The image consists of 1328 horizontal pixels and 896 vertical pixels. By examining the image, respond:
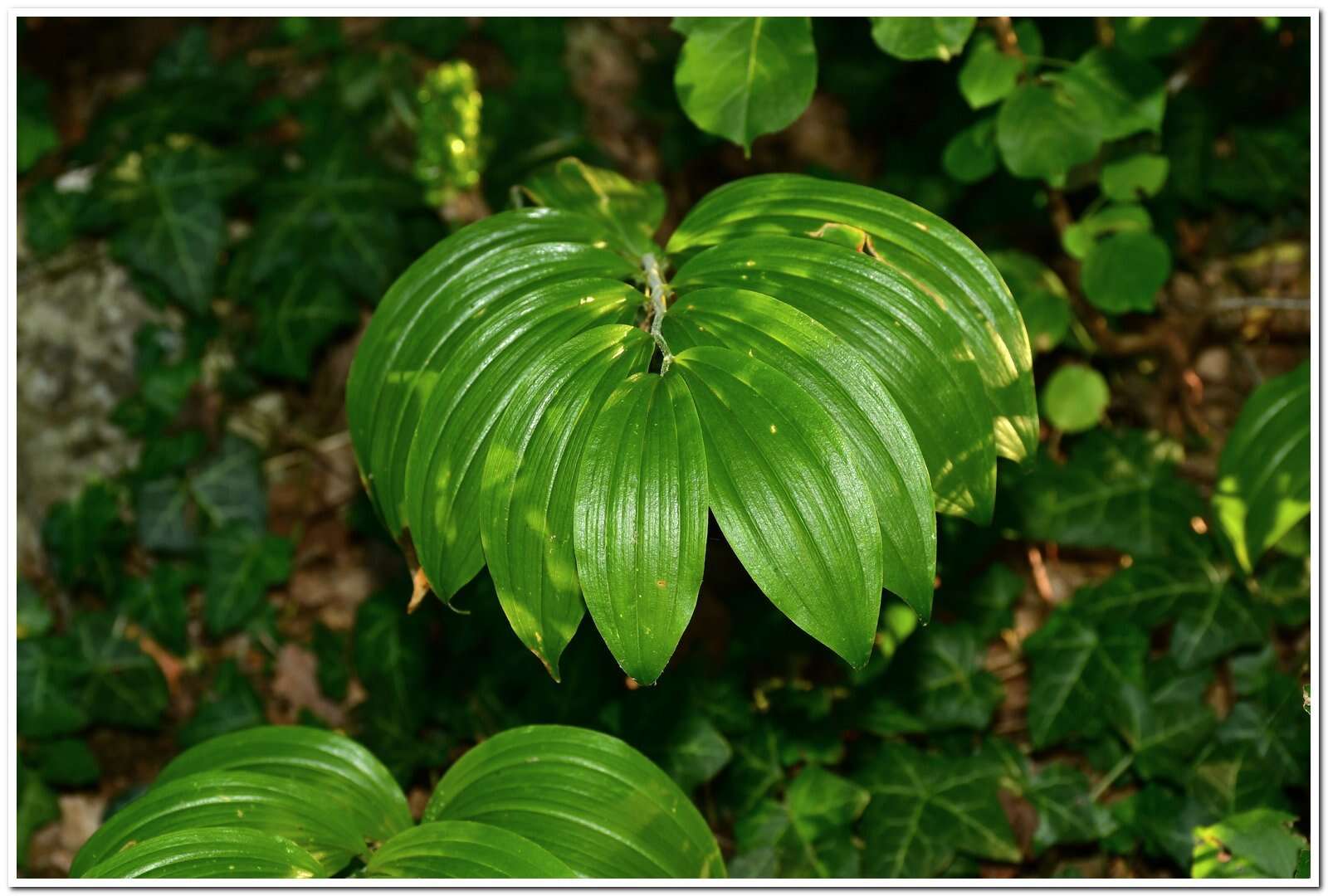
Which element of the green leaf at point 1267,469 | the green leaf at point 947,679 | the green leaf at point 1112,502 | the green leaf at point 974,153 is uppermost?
the green leaf at point 974,153

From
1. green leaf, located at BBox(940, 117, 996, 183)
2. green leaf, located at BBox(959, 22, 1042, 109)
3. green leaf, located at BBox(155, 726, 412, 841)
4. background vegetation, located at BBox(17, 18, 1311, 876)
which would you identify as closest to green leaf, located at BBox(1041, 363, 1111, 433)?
background vegetation, located at BBox(17, 18, 1311, 876)

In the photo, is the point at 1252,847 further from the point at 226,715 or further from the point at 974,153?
the point at 226,715

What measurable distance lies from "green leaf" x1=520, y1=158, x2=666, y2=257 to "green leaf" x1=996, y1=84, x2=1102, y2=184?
57 centimetres

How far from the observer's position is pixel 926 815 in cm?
187

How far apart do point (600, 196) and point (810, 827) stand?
3.68ft

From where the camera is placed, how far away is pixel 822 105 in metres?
2.65

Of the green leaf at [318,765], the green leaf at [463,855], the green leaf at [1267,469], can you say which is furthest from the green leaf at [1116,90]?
the green leaf at [318,765]

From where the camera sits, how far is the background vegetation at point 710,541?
1898 mm

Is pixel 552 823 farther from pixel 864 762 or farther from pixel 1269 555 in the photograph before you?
pixel 1269 555

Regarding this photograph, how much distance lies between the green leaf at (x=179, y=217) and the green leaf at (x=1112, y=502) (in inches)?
70.0

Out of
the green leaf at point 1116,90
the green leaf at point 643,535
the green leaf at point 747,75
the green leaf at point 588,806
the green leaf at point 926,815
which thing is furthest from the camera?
the green leaf at point 926,815

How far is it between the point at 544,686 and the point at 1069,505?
1.04 metres

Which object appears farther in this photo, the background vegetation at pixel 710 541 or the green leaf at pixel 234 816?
the background vegetation at pixel 710 541

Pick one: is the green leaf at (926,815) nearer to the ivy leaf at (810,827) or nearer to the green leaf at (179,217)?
the ivy leaf at (810,827)
